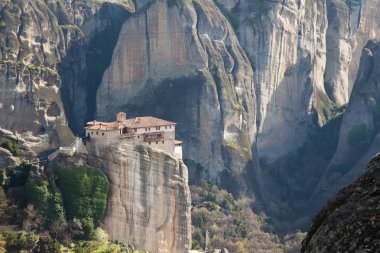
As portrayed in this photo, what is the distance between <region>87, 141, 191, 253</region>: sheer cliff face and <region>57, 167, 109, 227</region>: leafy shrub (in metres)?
0.92

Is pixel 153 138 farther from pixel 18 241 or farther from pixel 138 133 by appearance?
pixel 18 241

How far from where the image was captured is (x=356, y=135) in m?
139

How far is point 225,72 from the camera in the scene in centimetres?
13200

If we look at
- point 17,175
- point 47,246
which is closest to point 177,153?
point 17,175

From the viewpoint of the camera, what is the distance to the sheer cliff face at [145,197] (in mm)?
71188

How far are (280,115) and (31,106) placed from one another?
1854 inches

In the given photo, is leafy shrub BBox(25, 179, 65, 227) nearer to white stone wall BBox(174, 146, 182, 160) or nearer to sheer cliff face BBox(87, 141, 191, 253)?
sheer cliff face BBox(87, 141, 191, 253)

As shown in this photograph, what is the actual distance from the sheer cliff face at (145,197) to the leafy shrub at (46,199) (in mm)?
3880

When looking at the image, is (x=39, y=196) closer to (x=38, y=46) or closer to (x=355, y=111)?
(x=38, y=46)

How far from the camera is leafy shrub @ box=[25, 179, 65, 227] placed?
67375mm

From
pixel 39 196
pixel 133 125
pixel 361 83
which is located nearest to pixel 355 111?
pixel 361 83

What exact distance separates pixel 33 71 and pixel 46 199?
4734 centimetres

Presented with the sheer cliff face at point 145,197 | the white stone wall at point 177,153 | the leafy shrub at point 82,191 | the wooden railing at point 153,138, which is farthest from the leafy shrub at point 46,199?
the white stone wall at point 177,153

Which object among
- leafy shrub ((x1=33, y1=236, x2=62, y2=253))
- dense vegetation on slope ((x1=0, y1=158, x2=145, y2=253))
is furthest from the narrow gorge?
leafy shrub ((x1=33, y1=236, x2=62, y2=253))
